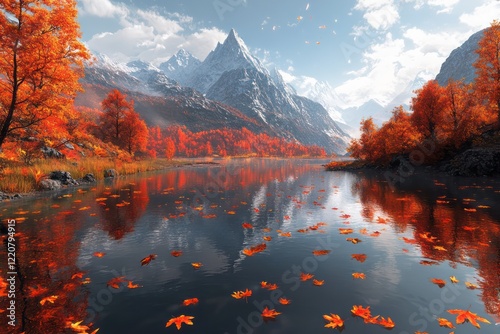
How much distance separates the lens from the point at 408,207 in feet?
51.4

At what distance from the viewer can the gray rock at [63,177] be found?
2350 cm

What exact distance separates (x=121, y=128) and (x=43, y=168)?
91.9 ft

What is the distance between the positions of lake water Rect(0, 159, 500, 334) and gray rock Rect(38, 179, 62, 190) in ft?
20.4

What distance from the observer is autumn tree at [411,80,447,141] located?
4306cm

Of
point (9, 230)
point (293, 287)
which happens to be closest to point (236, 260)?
point (293, 287)

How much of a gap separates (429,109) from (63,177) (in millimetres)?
53842

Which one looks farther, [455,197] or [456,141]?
[456,141]

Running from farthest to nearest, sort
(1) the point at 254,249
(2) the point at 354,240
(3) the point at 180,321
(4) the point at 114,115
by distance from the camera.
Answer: (4) the point at 114,115 < (2) the point at 354,240 < (1) the point at 254,249 < (3) the point at 180,321

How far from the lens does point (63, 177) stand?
2406cm

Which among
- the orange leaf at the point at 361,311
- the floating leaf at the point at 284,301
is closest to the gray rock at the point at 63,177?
the floating leaf at the point at 284,301

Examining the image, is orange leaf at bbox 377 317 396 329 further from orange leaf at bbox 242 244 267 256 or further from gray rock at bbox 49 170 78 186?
gray rock at bbox 49 170 78 186

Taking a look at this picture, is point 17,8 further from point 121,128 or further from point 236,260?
point 121,128

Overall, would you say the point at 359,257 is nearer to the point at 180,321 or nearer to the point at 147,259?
the point at 180,321

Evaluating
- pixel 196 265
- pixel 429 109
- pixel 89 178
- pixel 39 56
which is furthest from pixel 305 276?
pixel 429 109
